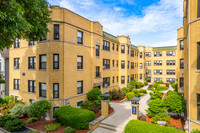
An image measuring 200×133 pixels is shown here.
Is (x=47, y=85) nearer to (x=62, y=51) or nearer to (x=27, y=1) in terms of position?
(x=62, y=51)

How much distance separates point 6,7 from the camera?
6977 millimetres

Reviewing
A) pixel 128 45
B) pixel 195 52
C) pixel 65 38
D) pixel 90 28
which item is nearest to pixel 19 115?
pixel 65 38

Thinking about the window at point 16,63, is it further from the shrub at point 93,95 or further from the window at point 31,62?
the shrub at point 93,95

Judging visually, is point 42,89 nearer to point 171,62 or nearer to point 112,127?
point 112,127

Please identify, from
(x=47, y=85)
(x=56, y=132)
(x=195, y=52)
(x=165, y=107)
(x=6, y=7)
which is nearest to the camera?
(x=6, y=7)

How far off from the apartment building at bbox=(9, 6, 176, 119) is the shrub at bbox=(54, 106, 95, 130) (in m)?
2.35

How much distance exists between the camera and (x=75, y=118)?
10.9m

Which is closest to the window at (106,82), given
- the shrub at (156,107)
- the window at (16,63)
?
the shrub at (156,107)

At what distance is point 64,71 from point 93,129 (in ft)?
24.4

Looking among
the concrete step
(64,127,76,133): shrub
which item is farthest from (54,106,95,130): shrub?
the concrete step

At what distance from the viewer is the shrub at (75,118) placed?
10844 mm

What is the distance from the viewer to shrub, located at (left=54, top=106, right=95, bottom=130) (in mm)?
10844

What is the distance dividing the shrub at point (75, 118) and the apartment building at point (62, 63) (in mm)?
2353

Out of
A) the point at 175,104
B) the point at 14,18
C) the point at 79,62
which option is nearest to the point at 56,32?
the point at 79,62
